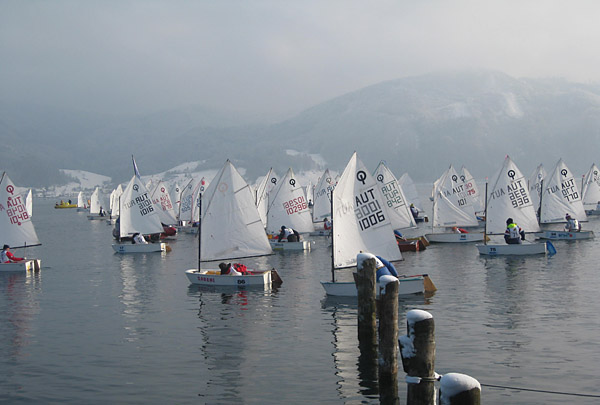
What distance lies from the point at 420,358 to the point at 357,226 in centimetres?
2013

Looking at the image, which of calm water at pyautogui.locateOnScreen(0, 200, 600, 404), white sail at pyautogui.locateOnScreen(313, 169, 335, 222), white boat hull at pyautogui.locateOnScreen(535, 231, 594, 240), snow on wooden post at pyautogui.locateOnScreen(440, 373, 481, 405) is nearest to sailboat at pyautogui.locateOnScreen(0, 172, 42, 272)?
calm water at pyautogui.locateOnScreen(0, 200, 600, 404)

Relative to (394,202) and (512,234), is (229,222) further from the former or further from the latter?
(394,202)

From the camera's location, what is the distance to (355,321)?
93.4 ft

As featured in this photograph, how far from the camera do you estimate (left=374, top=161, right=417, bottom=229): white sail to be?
6159 cm

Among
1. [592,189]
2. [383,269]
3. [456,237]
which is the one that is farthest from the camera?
[592,189]

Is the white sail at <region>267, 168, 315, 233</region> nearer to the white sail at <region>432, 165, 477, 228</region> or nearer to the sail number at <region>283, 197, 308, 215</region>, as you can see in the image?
the sail number at <region>283, 197, 308, 215</region>

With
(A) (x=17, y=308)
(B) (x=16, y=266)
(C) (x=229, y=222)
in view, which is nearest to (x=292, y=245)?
(C) (x=229, y=222)

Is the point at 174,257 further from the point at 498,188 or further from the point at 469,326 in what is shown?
the point at 469,326

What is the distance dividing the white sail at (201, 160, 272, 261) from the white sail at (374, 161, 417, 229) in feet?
76.1

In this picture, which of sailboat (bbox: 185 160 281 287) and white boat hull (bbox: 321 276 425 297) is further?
sailboat (bbox: 185 160 281 287)

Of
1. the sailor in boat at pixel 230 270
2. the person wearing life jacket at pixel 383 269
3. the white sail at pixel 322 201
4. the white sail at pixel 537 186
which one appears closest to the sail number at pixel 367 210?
the person wearing life jacket at pixel 383 269

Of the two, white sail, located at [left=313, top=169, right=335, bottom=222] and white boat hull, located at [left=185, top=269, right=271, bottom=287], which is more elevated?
white sail, located at [left=313, top=169, right=335, bottom=222]

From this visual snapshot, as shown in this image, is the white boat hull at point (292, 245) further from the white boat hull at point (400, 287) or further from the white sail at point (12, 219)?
the white boat hull at point (400, 287)

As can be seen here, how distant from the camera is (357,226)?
3466 centimetres
